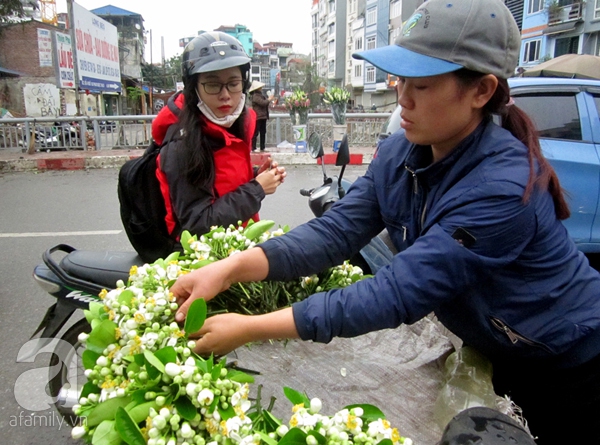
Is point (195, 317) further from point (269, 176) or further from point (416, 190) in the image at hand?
point (269, 176)

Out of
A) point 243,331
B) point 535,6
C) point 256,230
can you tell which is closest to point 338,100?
point 256,230

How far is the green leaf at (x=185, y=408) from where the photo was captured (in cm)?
103

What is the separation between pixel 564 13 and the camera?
25.3m

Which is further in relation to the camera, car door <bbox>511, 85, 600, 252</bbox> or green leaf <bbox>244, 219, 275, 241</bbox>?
car door <bbox>511, 85, 600, 252</bbox>

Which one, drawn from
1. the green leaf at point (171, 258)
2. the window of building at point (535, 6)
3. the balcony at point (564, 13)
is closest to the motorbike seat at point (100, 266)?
the green leaf at point (171, 258)

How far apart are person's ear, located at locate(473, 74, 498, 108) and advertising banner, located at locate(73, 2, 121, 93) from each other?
1430 centimetres

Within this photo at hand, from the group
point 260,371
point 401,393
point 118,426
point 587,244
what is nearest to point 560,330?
point 401,393

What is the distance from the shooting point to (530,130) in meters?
1.36

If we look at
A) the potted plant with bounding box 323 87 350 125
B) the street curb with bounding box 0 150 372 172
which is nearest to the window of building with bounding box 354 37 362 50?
the potted plant with bounding box 323 87 350 125

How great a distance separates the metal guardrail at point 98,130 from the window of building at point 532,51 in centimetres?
2046

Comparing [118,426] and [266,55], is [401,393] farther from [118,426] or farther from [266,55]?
[266,55]

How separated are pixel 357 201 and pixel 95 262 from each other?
1.35 meters

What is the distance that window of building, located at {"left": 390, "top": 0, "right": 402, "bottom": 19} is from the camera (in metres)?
43.5

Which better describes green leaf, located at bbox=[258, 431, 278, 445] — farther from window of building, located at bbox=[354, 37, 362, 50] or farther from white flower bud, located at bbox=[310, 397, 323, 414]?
window of building, located at bbox=[354, 37, 362, 50]
